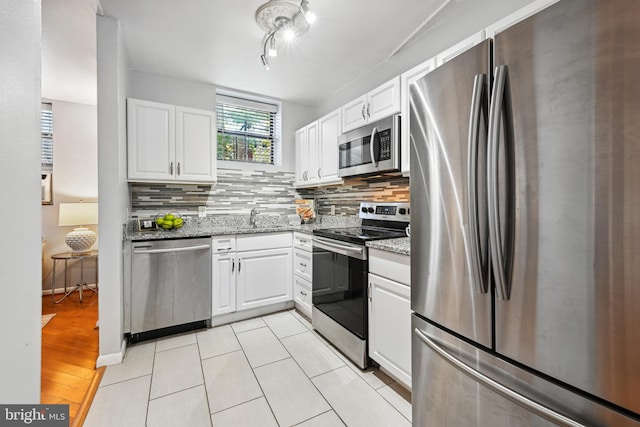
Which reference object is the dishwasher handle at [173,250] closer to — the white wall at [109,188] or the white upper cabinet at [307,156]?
the white wall at [109,188]

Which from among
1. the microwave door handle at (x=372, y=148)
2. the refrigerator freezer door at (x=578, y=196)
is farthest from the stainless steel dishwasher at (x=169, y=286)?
the refrigerator freezer door at (x=578, y=196)

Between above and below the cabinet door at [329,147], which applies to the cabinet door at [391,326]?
below

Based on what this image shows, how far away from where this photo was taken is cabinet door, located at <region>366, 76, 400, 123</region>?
2.12m

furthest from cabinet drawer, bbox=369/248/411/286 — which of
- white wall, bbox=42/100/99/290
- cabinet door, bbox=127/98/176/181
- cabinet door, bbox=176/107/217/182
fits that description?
white wall, bbox=42/100/99/290

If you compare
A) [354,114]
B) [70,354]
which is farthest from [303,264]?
[70,354]

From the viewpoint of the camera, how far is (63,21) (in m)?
2.07

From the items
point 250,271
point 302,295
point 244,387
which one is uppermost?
point 250,271

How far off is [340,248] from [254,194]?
5.64ft

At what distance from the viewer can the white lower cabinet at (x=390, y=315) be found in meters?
1.61

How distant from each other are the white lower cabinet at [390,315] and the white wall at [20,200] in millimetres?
1501

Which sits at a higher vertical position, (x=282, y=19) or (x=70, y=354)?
(x=282, y=19)

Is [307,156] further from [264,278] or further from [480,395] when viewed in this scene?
[480,395]

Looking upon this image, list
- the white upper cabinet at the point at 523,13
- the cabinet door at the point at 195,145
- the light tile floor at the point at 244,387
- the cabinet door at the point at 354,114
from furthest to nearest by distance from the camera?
the cabinet door at the point at 195,145 < the cabinet door at the point at 354,114 < the light tile floor at the point at 244,387 < the white upper cabinet at the point at 523,13

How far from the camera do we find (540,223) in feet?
2.58
